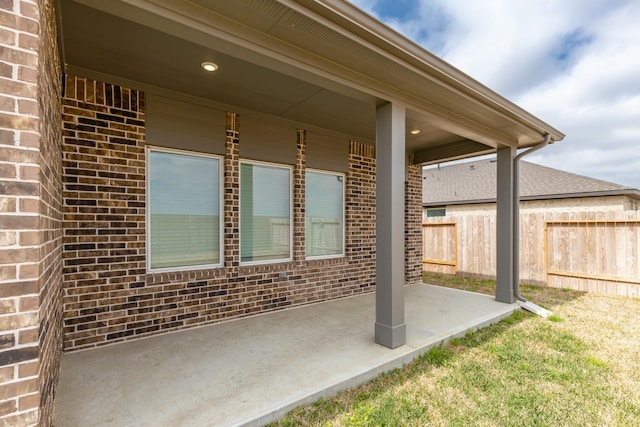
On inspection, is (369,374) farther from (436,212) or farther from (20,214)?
(436,212)

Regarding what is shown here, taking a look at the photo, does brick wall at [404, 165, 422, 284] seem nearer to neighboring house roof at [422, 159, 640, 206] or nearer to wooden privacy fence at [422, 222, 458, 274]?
wooden privacy fence at [422, 222, 458, 274]

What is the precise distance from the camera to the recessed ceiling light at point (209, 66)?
3.14m

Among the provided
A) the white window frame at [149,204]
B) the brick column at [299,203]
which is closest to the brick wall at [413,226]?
the brick column at [299,203]

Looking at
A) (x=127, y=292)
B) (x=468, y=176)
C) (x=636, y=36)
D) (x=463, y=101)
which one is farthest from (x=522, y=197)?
(x=127, y=292)

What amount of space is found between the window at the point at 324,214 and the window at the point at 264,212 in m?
0.46

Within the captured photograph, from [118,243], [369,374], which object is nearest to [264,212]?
[118,243]

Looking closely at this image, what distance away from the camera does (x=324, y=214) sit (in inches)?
221

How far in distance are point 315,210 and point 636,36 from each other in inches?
330

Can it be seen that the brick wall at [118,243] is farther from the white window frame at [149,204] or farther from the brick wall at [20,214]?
the brick wall at [20,214]

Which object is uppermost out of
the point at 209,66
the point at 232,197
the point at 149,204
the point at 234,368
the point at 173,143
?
the point at 209,66

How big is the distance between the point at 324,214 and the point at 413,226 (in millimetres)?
2562

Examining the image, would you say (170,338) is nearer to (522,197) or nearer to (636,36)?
(636,36)

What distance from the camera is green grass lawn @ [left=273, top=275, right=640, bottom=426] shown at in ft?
7.83

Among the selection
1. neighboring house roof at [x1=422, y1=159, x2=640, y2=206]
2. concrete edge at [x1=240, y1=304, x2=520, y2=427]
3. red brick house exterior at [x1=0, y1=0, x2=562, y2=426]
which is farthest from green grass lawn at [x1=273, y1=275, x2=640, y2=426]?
neighboring house roof at [x1=422, y1=159, x2=640, y2=206]
